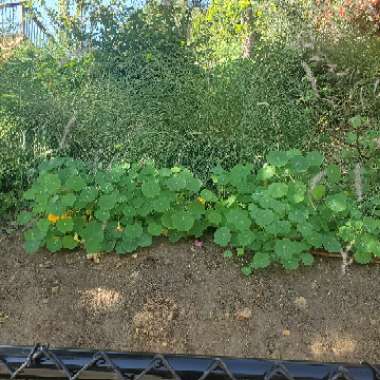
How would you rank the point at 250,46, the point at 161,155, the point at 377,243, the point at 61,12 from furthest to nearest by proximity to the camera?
the point at 61,12
the point at 250,46
the point at 161,155
the point at 377,243

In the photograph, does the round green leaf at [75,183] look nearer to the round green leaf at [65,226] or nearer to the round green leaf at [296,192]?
the round green leaf at [65,226]

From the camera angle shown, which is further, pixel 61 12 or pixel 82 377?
pixel 61 12

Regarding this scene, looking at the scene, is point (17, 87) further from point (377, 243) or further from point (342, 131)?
point (377, 243)

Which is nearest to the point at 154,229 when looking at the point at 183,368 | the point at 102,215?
the point at 102,215

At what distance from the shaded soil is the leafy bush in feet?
0.39

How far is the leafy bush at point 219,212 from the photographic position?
284 centimetres

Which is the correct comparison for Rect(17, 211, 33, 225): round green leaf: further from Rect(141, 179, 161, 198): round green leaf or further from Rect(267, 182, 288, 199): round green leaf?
Rect(267, 182, 288, 199): round green leaf

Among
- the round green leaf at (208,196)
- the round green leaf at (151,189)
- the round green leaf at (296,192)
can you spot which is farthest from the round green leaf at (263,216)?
the round green leaf at (151,189)

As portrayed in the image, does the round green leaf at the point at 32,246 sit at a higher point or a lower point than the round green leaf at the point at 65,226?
lower

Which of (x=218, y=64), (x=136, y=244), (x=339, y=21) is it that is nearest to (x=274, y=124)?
(x=218, y=64)

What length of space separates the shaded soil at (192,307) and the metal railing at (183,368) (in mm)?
1989

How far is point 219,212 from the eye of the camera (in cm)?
300

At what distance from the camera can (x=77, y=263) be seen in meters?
3.10

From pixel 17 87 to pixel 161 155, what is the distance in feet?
5.12
